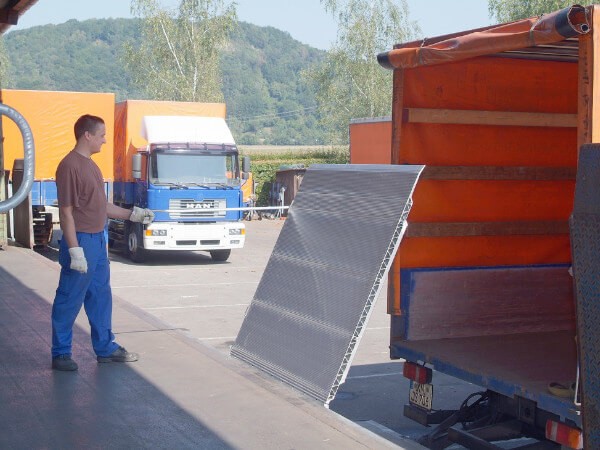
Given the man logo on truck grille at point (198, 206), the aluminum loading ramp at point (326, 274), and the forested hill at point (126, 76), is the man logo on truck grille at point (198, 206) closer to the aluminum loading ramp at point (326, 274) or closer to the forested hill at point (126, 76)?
the aluminum loading ramp at point (326, 274)

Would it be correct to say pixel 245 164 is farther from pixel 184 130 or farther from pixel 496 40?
pixel 496 40

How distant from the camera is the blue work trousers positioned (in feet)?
24.0

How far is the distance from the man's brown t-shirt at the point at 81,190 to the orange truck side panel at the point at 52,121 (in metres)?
14.0

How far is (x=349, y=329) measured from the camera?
5914mm

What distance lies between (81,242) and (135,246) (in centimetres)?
1339

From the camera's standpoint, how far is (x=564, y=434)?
5254mm

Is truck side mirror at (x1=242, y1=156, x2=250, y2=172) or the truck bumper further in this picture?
truck side mirror at (x1=242, y1=156, x2=250, y2=172)

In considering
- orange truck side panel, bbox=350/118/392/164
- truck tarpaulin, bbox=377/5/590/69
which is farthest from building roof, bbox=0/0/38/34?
orange truck side panel, bbox=350/118/392/164

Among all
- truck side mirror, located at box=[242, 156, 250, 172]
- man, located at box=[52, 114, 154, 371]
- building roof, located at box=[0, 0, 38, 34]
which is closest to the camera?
man, located at box=[52, 114, 154, 371]

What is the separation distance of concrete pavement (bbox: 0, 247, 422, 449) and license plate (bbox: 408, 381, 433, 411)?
72cm

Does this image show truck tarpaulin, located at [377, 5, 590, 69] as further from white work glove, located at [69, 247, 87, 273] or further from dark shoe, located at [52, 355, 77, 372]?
dark shoe, located at [52, 355, 77, 372]

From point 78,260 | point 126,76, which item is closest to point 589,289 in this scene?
point 78,260

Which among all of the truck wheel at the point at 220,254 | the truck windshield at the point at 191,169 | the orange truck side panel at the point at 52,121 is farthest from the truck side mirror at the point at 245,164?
the orange truck side panel at the point at 52,121

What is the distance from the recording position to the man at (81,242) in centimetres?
722
